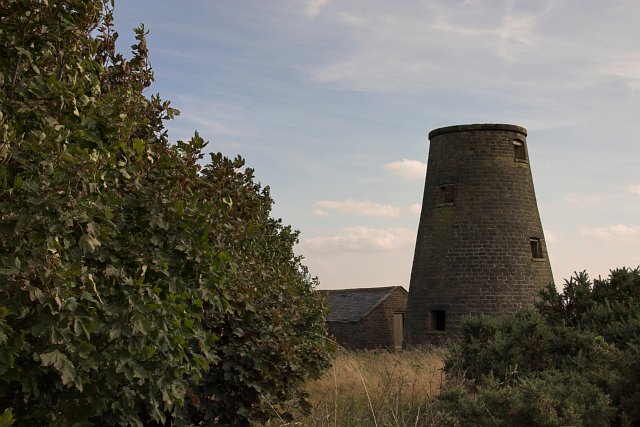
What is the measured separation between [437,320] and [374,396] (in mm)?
13799

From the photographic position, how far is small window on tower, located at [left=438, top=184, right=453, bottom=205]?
23969 millimetres

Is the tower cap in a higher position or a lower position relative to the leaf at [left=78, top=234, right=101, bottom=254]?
higher

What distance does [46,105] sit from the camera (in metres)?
6.15

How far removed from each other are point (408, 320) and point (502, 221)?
462 cm

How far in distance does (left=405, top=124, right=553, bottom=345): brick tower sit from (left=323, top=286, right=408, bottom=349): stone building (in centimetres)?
915

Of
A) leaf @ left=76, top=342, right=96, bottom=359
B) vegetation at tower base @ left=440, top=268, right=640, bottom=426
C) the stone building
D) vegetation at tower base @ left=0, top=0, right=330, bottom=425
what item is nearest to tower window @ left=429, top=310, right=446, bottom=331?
the stone building

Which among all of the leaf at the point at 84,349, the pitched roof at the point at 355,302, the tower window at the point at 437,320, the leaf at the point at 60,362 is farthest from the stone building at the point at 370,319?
the leaf at the point at 60,362

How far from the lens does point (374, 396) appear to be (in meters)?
10.8

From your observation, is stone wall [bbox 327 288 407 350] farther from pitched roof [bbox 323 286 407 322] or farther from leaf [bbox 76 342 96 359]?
leaf [bbox 76 342 96 359]

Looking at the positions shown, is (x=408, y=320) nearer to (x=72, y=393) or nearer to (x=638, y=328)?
(x=638, y=328)

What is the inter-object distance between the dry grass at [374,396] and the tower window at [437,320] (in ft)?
21.5

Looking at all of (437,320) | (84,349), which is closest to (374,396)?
(84,349)

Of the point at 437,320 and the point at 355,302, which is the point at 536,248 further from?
the point at 355,302

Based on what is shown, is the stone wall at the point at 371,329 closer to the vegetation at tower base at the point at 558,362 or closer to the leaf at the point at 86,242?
the vegetation at tower base at the point at 558,362
